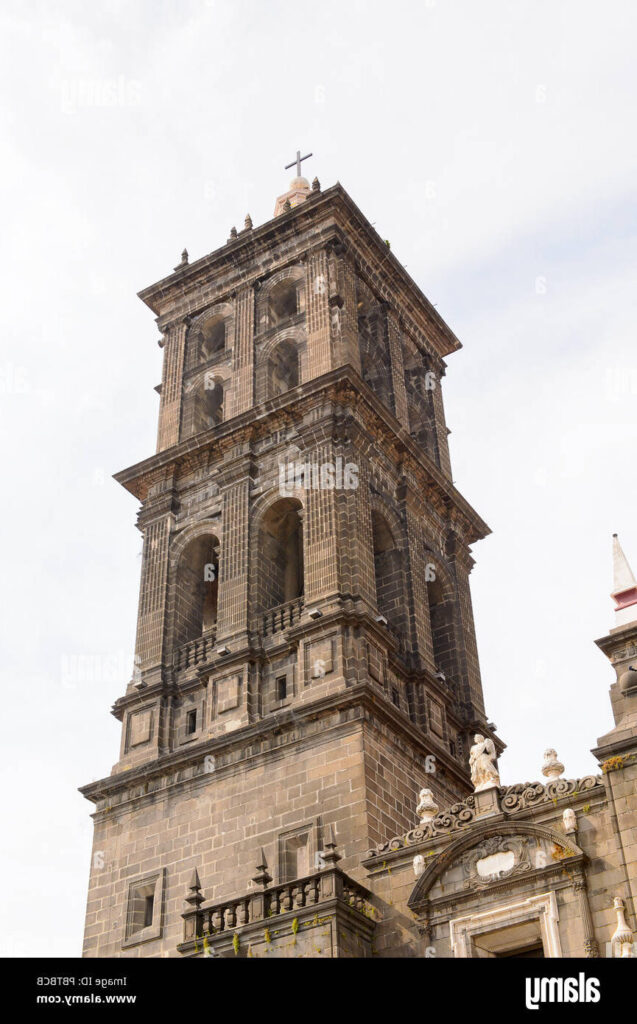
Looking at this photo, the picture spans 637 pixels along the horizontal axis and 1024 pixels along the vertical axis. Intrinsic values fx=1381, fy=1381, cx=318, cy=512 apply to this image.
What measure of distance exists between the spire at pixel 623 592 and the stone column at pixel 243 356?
→ 17.6m

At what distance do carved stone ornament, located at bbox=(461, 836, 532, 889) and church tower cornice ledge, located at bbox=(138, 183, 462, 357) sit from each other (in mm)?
25685

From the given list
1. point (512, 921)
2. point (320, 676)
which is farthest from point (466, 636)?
point (512, 921)

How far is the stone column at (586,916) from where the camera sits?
86.4 ft

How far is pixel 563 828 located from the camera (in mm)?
28391

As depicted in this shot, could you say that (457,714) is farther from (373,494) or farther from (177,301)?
(177,301)

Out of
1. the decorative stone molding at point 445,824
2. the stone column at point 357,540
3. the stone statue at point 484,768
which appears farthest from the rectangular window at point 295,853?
the stone column at point 357,540

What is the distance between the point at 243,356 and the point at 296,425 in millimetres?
5598

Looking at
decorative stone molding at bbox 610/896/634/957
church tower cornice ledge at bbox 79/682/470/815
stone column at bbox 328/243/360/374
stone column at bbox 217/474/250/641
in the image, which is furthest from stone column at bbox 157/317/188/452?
decorative stone molding at bbox 610/896/634/957

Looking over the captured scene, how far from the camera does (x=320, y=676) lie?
36750 mm

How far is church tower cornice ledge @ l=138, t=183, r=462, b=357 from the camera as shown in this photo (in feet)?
162

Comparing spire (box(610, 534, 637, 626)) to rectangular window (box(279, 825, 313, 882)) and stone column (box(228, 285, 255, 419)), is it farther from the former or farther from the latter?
stone column (box(228, 285, 255, 419))

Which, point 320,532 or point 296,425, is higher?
point 296,425
